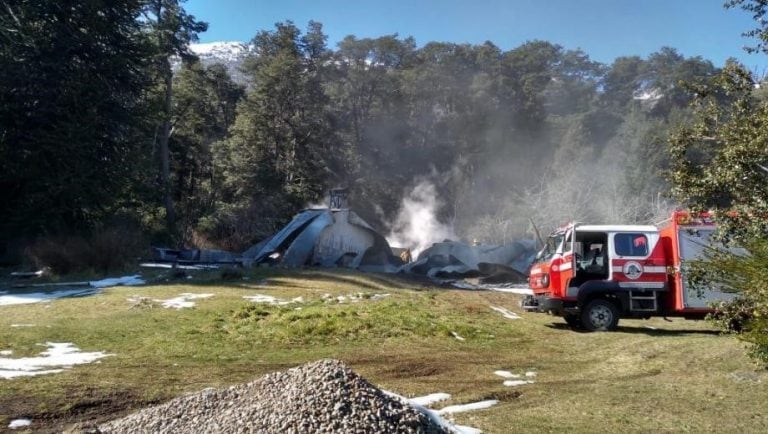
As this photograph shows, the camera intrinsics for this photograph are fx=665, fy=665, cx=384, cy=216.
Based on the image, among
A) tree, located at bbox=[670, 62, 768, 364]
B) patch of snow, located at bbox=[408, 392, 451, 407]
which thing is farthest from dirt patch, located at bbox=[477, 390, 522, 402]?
tree, located at bbox=[670, 62, 768, 364]

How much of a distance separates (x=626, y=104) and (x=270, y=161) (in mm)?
37095

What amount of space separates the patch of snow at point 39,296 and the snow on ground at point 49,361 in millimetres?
5166

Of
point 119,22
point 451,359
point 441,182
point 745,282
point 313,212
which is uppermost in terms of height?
point 119,22

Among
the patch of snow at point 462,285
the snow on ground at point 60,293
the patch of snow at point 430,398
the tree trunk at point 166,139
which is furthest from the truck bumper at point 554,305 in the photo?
the tree trunk at point 166,139

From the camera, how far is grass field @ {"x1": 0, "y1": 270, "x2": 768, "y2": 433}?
6.42 m

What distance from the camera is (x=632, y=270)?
41.7ft

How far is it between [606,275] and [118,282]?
1256 cm

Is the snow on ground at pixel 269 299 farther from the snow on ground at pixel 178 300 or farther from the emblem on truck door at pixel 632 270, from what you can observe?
the emblem on truck door at pixel 632 270

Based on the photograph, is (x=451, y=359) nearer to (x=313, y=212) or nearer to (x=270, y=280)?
(x=270, y=280)

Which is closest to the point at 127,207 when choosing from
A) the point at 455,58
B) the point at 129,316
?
the point at 129,316

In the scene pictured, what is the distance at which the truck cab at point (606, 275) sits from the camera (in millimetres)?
12625

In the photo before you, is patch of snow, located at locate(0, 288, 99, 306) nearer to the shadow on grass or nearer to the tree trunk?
the shadow on grass

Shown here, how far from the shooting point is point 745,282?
17.3 ft

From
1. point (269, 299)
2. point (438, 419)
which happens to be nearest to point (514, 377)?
point (438, 419)
